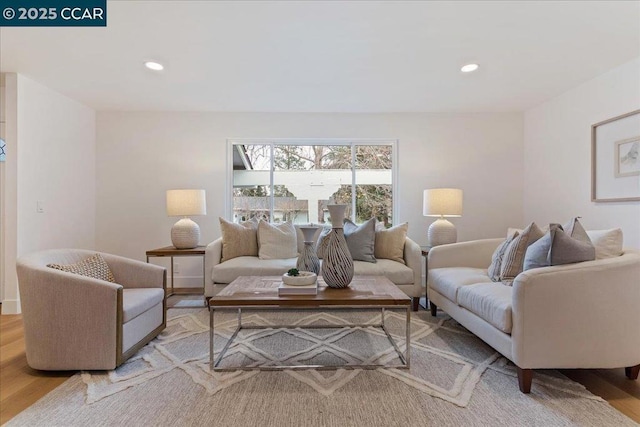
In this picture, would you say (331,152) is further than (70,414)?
Yes

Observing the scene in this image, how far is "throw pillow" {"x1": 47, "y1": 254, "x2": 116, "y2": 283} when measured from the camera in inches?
85.4

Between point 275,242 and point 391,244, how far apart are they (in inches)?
49.0

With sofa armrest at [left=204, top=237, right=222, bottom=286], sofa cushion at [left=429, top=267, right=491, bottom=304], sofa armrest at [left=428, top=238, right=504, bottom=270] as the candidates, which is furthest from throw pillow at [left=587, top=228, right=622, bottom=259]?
sofa armrest at [left=204, top=237, right=222, bottom=286]

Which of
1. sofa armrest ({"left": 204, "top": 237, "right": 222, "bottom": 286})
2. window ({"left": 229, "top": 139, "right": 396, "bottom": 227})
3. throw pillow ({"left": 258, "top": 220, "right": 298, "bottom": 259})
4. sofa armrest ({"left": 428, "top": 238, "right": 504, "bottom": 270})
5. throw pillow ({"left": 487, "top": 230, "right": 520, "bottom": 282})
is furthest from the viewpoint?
window ({"left": 229, "top": 139, "right": 396, "bottom": 227})

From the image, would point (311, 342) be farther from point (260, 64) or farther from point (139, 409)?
point (260, 64)

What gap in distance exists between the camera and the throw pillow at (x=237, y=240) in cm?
346

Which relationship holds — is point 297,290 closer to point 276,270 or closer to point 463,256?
point 276,270

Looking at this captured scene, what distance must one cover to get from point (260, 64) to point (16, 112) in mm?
2350

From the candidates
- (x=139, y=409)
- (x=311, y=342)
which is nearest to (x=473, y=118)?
(x=311, y=342)

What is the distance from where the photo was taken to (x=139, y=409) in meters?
1.58

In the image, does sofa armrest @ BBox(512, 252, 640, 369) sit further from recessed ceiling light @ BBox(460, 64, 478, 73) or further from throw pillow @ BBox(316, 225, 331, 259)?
recessed ceiling light @ BBox(460, 64, 478, 73)

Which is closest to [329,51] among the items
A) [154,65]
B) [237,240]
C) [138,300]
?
[154,65]

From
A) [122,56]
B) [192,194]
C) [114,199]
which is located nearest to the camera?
[122,56]

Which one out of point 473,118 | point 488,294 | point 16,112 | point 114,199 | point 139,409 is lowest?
point 139,409
